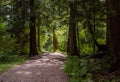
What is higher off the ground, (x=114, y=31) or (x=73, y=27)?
(x=73, y=27)

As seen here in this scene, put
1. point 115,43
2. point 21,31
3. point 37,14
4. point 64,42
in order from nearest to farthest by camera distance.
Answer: point 115,43
point 37,14
point 21,31
point 64,42

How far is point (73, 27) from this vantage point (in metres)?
22.9

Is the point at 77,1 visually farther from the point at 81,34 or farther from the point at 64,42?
the point at 64,42

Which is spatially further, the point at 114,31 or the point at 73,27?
the point at 73,27

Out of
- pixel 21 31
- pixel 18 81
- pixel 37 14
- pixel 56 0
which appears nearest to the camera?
pixel 18 81

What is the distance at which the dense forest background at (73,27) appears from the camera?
1180cm

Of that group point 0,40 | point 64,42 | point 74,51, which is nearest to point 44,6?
point 74,51

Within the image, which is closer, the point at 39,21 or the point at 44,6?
the point at 44,6

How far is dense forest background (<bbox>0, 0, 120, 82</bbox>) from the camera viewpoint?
11805mm

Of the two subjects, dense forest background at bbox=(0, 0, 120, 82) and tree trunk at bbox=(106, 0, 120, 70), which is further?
dense forest background at bbox=(0, 0, 120, 82)

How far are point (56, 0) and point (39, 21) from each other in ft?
35.9

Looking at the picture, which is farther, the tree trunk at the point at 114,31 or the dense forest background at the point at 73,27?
the dense forest background at the point at 73,27

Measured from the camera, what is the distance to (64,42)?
40938 mm

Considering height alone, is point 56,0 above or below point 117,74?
above
